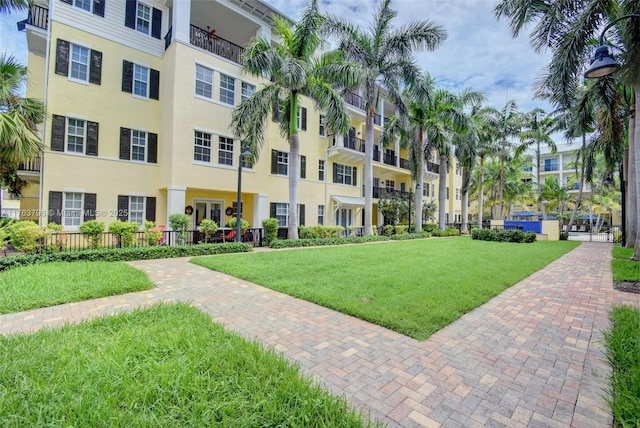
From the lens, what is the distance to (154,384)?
109 inches

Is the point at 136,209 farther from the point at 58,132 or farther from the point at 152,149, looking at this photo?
the point at 58,132

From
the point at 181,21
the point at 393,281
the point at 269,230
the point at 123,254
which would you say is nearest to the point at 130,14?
the point at 181,21

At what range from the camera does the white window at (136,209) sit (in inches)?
574

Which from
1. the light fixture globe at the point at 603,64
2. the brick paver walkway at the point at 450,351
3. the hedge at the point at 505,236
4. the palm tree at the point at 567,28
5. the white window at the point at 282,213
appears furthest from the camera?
the hedge at the point at 505,236

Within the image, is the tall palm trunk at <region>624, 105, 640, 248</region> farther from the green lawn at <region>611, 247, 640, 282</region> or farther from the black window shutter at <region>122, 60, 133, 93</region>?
the black window shutter at <region>122, 60, 133, 93</region>

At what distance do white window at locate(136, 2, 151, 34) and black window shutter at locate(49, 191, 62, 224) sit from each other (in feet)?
30.0

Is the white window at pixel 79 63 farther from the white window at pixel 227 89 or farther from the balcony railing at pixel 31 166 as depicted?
the white window at pixel 227 89

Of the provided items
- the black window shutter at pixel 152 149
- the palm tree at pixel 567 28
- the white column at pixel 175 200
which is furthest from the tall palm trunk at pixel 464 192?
the black window shutter at pixel 152 149

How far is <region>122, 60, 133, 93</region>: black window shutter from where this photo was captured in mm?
14359

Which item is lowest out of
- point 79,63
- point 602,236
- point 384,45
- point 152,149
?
point 602,236

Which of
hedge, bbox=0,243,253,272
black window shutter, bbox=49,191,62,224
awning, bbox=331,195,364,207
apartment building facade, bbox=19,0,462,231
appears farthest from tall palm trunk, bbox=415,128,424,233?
black window shutter, bbox=49,191,62,224

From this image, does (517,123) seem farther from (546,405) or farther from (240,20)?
(546,405)

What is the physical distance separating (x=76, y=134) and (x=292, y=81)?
395 inches

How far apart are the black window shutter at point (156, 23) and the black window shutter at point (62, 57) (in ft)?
13.2
